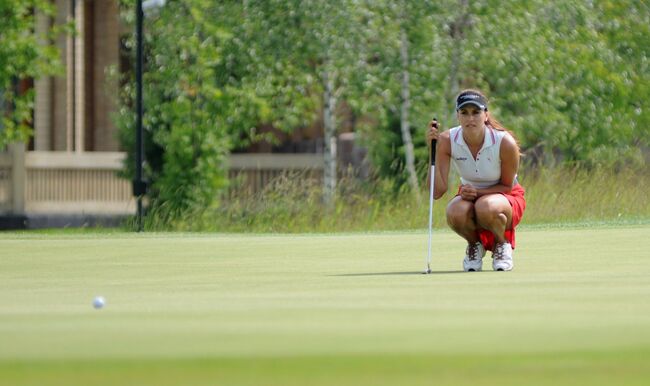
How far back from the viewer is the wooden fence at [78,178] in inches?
1394

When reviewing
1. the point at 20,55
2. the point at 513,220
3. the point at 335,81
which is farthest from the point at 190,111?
the point at 513,220

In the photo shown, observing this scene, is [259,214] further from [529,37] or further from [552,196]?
[529,37]

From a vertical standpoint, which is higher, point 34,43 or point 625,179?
point 34,43

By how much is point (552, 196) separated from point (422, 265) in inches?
484

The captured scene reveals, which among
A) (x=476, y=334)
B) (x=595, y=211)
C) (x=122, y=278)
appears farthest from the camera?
(x=595, y=211)

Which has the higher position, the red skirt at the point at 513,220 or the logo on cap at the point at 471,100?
the logo on cap at the point at 471,100

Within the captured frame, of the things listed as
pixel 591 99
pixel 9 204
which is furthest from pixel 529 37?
pixel 9 204

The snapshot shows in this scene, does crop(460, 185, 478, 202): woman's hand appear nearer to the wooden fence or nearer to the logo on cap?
the logo on cap

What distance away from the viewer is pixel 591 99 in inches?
1352

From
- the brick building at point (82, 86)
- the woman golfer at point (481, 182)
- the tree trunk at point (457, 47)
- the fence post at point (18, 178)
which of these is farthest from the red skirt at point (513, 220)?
the brick building at point (82, 86)

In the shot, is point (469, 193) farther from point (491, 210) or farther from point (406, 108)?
point (406, 108)

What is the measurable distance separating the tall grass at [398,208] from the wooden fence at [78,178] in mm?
8572

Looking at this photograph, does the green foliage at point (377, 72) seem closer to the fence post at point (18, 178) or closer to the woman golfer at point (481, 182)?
the fence post at point (18, 178)

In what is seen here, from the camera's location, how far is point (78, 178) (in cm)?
3669
